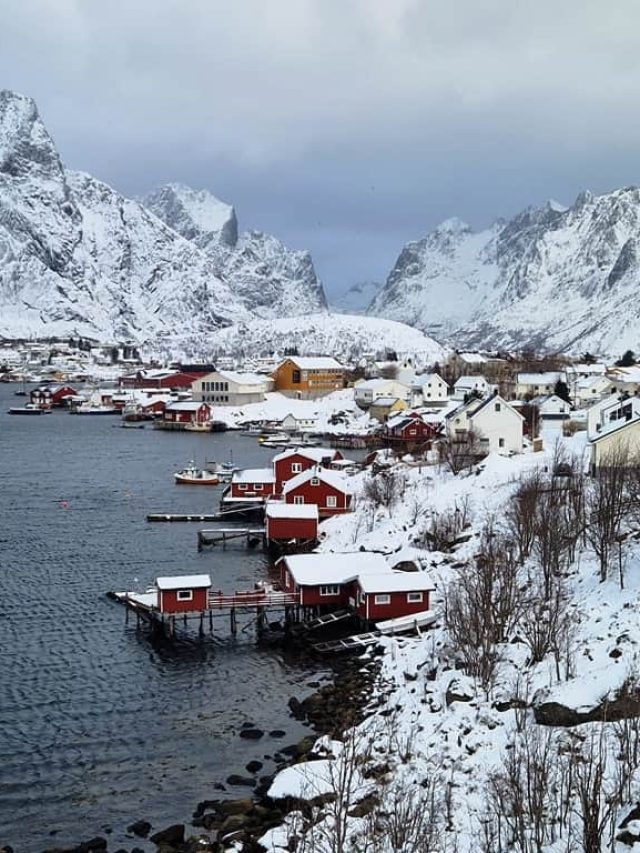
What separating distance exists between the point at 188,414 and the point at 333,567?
76.4m

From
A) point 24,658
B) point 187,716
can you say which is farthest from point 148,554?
point 187,716

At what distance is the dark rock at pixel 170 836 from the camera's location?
19422 mm

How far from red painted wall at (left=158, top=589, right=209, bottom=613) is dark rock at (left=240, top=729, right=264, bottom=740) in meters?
8.94

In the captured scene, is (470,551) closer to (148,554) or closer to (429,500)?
(429,500)

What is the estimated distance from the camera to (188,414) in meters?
110

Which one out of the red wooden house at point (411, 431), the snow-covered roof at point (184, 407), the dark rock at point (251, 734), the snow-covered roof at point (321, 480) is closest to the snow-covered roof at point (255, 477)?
the snow-covered roof at point (321, 480)

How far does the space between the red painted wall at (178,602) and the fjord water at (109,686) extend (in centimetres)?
122

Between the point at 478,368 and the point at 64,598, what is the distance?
116 meters

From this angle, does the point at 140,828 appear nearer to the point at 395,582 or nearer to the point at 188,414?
the point at 395,582

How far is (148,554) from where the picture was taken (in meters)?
44.4

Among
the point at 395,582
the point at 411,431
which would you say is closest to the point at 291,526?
the point at 395,582

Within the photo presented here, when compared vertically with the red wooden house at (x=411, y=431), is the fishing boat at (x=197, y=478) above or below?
below

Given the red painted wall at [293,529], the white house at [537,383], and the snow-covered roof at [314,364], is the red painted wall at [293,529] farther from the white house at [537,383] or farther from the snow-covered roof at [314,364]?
the snow-covered roof at [314,364]

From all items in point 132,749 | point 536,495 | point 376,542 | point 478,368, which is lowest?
point 132,749
